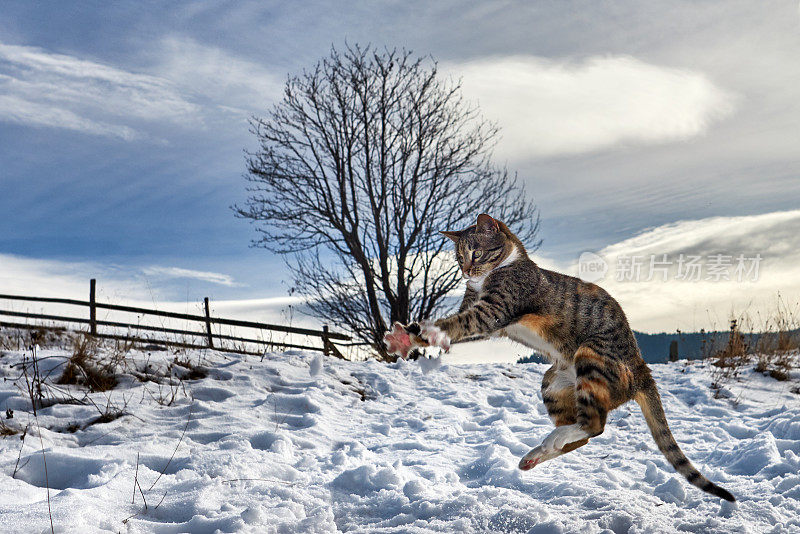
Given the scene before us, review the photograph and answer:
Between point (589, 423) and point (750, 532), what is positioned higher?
point (589, 423)

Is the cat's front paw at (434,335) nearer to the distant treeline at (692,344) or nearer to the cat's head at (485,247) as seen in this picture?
the cat's head at (485,247)

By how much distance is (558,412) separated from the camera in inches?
120

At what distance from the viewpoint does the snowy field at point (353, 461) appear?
143 inches

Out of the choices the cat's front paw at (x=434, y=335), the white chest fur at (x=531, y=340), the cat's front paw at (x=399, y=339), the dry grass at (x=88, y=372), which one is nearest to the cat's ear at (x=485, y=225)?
the white chest fur at (x=531, y=340)

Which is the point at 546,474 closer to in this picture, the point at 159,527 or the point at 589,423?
the point at 589,423

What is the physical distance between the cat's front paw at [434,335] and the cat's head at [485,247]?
551mm

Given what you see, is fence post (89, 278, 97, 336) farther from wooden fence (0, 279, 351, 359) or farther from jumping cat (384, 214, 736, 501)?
jumping cat (384, 214, 736, 501)

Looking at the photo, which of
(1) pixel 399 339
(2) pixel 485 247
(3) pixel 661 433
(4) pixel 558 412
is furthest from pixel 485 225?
(3) pixel 661 433

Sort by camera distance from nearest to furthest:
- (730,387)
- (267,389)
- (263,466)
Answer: (263,466)
(267,389)
(730,387)

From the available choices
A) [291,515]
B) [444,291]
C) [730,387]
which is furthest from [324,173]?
[291,515]

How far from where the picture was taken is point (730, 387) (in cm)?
931

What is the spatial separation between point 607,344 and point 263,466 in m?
2.94

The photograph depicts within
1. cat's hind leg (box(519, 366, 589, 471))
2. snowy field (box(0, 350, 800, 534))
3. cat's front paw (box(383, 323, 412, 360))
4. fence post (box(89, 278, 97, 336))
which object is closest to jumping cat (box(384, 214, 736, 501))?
cat's hind leg (box(519, 366, 589, 471))

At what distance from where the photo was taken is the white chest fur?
2.85 meters
